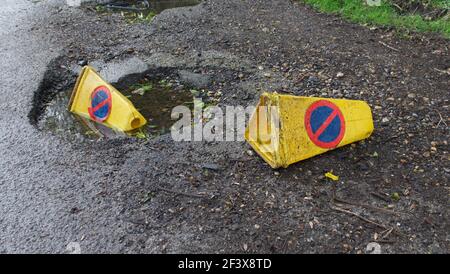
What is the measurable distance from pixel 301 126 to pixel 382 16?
3.14 m

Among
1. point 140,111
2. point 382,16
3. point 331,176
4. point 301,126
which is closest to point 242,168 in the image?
point 301,126

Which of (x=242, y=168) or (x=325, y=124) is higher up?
(x=325, y=124)

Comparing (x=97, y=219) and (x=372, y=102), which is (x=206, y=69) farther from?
(x=97, y=219)

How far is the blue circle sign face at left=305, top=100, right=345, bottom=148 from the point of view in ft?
10.7

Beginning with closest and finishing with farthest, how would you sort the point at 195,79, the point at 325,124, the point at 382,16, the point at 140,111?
the point at 325,124 → the point at 140,111 → the point at 195,79 → the point at 382,16

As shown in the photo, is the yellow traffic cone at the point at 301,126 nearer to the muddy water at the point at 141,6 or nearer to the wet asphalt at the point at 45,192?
the wet asphalt at the point at 45,192

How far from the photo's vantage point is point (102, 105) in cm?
397

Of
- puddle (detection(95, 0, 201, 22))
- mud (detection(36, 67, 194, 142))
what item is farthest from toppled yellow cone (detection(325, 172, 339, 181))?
puddle (detection(95, 0, 201, 22))

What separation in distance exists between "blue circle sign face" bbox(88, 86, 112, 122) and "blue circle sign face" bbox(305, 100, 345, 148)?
1844 millimetres

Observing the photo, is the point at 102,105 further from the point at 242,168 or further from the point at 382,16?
the point at 382,16

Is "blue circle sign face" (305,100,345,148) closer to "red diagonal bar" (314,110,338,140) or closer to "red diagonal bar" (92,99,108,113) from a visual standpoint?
"red diagonal bar" (314,110,338,140)

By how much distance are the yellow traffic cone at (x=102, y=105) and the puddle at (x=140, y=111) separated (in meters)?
0.06
